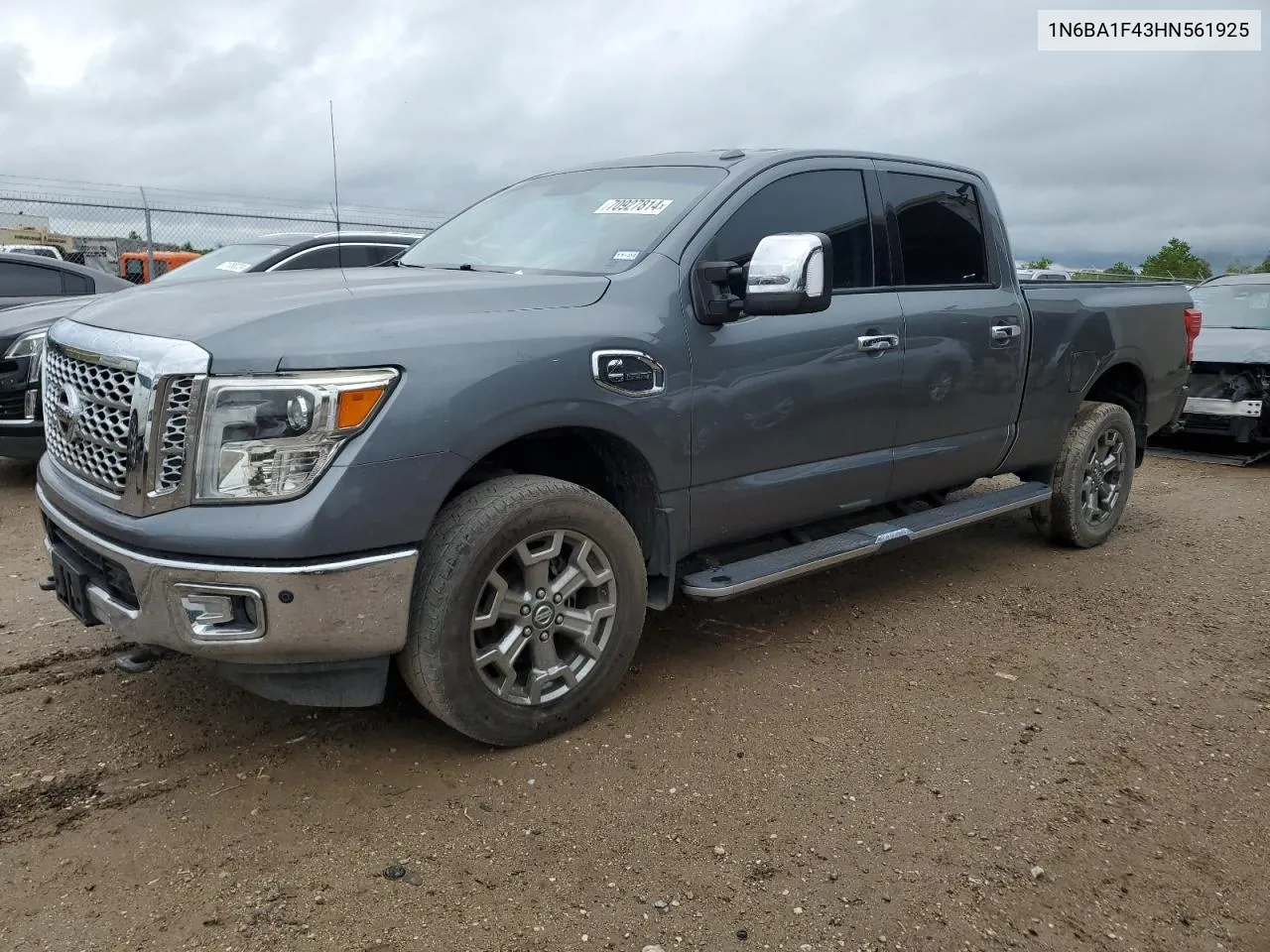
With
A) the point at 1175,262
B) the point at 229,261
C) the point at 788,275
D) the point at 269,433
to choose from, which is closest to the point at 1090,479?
the point at 788,275

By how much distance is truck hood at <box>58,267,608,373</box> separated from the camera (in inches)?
102

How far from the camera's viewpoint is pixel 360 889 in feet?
8.08

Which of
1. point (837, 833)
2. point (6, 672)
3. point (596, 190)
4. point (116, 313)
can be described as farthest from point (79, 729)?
point (596, 190)

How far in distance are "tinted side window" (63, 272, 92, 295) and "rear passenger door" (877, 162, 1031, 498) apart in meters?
6.96

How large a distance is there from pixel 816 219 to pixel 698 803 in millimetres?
2283

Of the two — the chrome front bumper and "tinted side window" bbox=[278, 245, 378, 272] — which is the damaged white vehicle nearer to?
"tinted side window" bbox=[278, 245, 378, 272]

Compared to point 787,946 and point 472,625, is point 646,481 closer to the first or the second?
point 472,625

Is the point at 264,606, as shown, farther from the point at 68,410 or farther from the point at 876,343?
the point at 876,343

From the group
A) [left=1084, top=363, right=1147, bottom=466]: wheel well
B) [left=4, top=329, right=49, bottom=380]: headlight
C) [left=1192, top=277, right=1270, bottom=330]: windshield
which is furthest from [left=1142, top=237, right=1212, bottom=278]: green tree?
[left=4, top=329, right=49, bottom=380]: headlight

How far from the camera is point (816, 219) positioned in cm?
395

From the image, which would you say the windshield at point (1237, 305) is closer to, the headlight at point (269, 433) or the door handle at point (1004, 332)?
the door handle at point (1004, 332)

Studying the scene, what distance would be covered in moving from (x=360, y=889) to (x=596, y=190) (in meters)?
2.71

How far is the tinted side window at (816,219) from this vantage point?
3660 millimetres

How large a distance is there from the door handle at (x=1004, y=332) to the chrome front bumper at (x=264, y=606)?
300 centimetres
